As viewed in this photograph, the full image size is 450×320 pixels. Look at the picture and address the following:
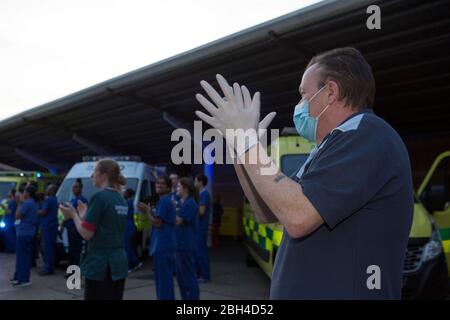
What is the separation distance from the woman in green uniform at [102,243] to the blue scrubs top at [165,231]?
53.5 inches

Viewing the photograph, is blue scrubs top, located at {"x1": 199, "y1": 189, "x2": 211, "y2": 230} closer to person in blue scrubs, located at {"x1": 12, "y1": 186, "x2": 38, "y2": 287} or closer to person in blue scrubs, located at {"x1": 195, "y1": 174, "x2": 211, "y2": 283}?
person in blue scrubs, located at {"x1": 195, "y1": 174, "x2": 211, "y2": 283}

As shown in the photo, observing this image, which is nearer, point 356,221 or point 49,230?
point 356,221

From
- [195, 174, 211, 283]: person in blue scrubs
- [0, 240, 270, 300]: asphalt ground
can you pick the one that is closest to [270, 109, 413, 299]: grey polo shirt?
[0, 240, 270, 300]: asphalt ground

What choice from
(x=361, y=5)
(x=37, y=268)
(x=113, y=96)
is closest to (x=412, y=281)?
(x=361, y=5)

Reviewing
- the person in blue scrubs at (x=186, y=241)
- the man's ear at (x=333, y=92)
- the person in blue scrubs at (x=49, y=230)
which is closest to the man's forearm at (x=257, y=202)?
the man's ear at (x=333, y=92)

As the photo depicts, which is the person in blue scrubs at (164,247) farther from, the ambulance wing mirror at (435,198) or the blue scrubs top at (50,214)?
the blue scrubs top at (50,214)

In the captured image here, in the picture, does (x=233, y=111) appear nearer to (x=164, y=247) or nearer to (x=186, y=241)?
(x=164, y=247)

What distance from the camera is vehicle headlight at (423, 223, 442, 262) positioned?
581 centimetres

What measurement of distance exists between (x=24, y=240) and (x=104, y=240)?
4413 mm

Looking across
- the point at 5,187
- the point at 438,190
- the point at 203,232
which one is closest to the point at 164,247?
the point at 203,232

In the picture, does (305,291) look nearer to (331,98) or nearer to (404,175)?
(404,175)

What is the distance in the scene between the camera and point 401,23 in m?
7.15

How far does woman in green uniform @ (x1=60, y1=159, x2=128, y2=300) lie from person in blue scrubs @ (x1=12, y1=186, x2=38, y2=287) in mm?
4125

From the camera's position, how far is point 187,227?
20.4 ft
